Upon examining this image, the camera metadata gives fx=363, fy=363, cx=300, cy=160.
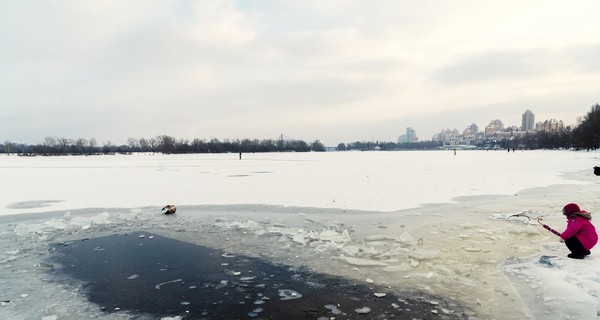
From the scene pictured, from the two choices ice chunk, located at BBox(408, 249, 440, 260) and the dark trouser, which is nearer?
the dark trouser

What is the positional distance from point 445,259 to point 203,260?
414 cm

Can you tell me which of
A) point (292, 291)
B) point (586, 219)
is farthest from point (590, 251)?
point (292, 291)

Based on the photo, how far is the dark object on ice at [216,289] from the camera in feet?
13.9

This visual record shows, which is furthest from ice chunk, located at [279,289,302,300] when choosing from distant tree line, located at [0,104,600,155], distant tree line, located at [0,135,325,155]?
distant tree line, located at [0,135,325,155]

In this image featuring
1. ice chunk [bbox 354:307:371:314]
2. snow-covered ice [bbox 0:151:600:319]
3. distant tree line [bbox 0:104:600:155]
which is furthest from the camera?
distant tree line [bbox 0:104:600:155]

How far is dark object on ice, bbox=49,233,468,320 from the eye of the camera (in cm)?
425

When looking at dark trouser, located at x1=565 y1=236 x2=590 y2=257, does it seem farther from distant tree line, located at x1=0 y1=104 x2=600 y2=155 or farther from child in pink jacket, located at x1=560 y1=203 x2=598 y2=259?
distant tree line, located at x1=0 y1=104 x2=600 y2=155

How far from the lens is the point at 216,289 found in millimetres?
4926

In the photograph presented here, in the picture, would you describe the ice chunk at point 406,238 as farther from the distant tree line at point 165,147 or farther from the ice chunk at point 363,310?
the distant tree line at point 165,147

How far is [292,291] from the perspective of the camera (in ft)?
15.9

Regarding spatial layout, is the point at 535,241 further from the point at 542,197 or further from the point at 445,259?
the point at 542,197

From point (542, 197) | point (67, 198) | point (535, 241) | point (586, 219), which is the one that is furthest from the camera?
point (67, 198)

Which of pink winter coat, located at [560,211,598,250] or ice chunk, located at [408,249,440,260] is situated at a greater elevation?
pink winter coat, located at [560,211,598,250]

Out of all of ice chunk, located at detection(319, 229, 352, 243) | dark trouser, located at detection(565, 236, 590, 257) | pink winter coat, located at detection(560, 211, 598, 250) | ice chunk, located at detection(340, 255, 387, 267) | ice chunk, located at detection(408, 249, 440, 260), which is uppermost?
pink winter coat, located at detection(560, 211, 598, 250)
